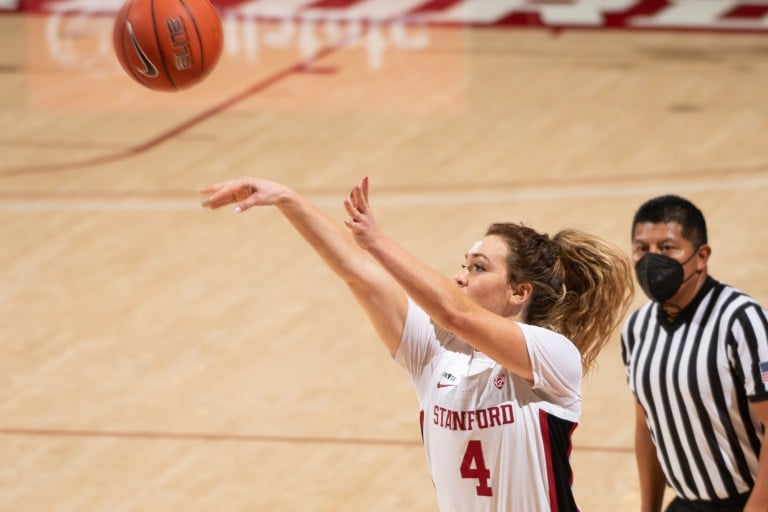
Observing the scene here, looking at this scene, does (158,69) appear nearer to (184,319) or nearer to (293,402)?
(293,402)

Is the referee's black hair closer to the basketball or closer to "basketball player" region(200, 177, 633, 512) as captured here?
"basketball player" region(200, 177, 633, 512)

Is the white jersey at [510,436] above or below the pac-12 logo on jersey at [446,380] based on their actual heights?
below

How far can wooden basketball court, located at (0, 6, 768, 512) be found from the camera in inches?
282

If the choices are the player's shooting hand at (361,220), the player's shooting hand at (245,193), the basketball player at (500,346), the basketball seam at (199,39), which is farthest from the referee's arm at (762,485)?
the basketball seam at (199,39)

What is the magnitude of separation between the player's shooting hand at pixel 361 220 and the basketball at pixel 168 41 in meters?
2.37

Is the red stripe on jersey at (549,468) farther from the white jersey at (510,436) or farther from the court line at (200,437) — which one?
the court line at (200,437)

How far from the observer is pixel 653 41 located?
1630 centimetres

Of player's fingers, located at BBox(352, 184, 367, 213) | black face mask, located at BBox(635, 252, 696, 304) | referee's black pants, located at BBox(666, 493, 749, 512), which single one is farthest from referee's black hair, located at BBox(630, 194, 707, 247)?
player's fingers, located at BBox(352, 184, 367, 213)

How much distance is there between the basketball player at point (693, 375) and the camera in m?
4.48

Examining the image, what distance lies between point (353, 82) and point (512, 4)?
13.1 feet

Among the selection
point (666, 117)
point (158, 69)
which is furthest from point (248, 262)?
point (666, 117)

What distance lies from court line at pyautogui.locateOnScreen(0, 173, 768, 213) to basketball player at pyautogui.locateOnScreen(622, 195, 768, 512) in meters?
6.31

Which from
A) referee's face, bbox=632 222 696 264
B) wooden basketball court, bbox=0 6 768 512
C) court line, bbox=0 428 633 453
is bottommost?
court line, bbox=0 428 633 453

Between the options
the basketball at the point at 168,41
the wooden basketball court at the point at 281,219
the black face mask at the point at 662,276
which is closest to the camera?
the black face mask at the point at 662,276
